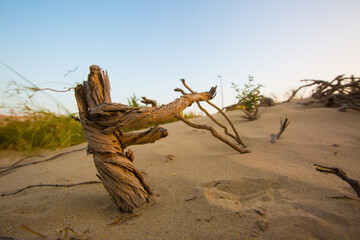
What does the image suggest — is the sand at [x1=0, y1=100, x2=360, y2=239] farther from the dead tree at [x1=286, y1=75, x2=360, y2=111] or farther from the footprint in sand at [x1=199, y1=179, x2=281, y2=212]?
the dead tree at [x1=286, y1=75, x2=360, y2=111]

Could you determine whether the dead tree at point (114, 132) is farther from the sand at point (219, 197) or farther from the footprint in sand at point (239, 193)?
the footprint in sand at point (239, 193)

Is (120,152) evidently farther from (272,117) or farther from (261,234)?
(272,117)

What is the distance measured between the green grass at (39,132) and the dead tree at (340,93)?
5654mm

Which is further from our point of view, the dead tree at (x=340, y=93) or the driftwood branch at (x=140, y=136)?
the dead tree at (x=340, y=93)

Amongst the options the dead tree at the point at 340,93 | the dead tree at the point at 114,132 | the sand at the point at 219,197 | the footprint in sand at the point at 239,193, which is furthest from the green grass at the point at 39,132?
the dead tree at the point at 340,93

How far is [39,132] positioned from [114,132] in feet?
15.4

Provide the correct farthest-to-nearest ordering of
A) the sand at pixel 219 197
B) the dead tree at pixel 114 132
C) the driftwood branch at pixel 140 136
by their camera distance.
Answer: the driftwood branch at pixel 140 136 < the dead tree at pixel 114 132 < the sand at pixel 219 197

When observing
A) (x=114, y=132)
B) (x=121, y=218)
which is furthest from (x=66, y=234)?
(x=114, y=132)

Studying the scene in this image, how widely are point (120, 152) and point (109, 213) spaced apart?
479 millimetres

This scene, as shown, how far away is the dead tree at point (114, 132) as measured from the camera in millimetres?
1429

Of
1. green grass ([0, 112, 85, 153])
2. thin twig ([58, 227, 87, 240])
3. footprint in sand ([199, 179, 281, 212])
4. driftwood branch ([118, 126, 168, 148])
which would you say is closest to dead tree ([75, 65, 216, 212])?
driftwood branch ([118, 126, 168, 148])

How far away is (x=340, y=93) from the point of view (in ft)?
14.0

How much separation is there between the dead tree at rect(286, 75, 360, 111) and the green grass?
223 inches

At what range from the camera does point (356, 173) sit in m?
1.82
